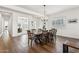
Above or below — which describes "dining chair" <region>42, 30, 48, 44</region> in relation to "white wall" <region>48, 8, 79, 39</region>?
below

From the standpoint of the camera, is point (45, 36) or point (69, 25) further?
point (45, 36)

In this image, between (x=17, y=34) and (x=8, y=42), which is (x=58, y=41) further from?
(x=8, y=42)

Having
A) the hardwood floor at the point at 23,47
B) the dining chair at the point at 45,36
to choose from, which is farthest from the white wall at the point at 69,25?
the dining chair at the point at 45,36

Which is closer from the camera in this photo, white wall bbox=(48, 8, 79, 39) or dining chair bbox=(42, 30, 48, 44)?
white wall bbox=(48, 8, 79, 39)

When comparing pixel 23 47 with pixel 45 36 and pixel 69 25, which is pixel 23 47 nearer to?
pixel 45 36

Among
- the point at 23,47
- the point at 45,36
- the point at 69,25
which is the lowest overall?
the point at 23,47

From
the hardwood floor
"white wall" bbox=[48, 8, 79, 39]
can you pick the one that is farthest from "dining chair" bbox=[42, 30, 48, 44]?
"white wall" bbox=[48, 8, 79, 39]

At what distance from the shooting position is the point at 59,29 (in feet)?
9.83

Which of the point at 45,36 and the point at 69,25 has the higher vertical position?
the point at 69,25

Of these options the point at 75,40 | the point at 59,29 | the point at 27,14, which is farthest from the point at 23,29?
the point at 75,40

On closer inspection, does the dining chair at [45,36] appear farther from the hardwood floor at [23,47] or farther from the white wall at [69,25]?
the white wall at [69,25]

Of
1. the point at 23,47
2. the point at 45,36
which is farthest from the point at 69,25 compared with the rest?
the point at 23,47

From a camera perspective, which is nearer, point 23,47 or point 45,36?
→ point 23,47

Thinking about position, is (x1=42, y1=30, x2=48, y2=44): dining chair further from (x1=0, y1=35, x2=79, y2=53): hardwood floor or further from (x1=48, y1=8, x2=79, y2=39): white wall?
(x1=48, y1=8, x2=79, y2=39): white wall
